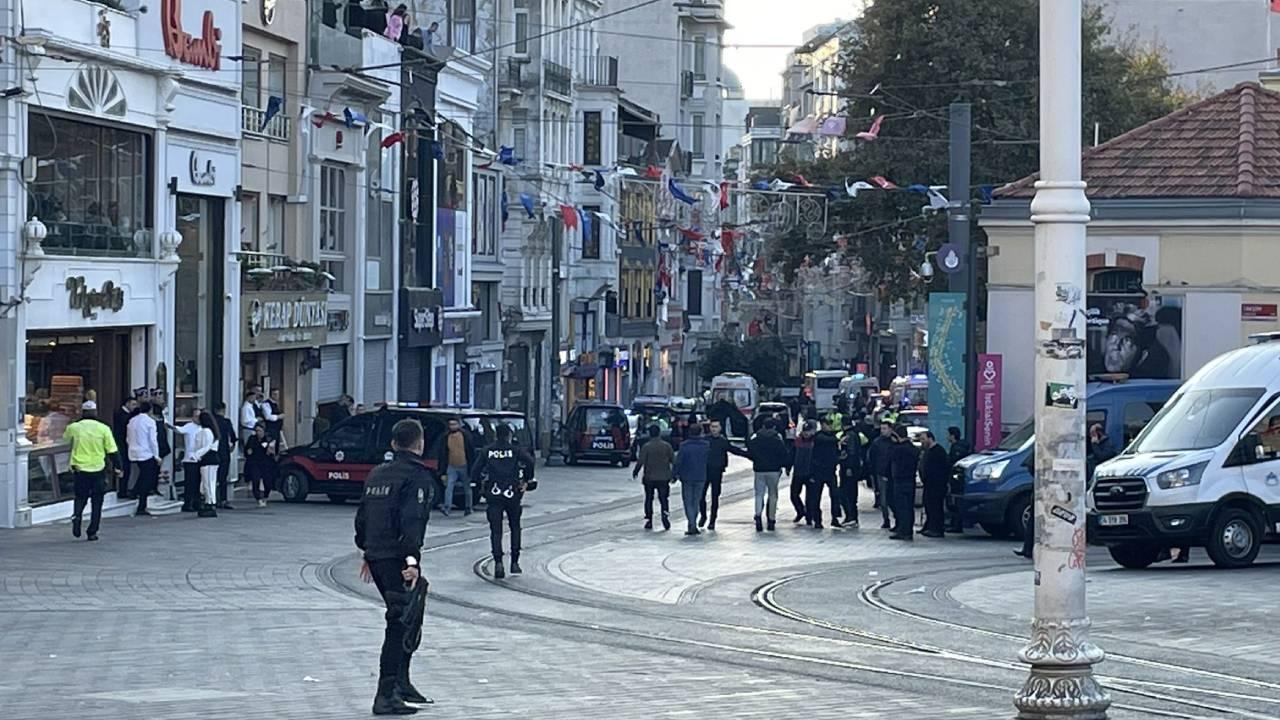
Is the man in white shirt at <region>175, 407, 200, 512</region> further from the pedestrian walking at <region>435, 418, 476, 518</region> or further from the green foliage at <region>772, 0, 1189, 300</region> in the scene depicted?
the green foliage at <region>772, 0, 1189, 300</region>

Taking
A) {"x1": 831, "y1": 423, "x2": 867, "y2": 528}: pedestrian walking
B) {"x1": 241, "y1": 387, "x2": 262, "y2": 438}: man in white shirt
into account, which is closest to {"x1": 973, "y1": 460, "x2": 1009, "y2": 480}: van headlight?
{"x1": 831, "y1": 423, "x2": 867, "y2": 528}: pedestrian walking

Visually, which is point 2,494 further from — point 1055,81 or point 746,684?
point 1055,81

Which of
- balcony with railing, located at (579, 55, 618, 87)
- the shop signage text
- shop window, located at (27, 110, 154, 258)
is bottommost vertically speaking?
shop window, located at (27, 110, 154, 258)

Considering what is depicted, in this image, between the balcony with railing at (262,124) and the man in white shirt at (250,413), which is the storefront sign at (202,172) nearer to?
the balcony with railing at (262,124)

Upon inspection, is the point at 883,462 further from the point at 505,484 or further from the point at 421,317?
the point at 421,317

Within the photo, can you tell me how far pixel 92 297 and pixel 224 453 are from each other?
327 centimetres

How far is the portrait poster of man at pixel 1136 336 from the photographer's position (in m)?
36.1

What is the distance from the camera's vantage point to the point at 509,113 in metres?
68.1

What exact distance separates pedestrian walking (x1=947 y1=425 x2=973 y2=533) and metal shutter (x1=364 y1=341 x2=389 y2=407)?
1789 cm

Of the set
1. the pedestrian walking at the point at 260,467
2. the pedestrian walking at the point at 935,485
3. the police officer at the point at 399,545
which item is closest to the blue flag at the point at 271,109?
the pedestrian walking at the point at 260,467

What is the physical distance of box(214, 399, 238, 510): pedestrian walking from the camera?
3203cm

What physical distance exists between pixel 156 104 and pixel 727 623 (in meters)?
17.2

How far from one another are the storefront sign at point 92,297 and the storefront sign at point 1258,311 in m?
18.7

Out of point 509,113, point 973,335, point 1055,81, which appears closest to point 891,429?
point 973,335
